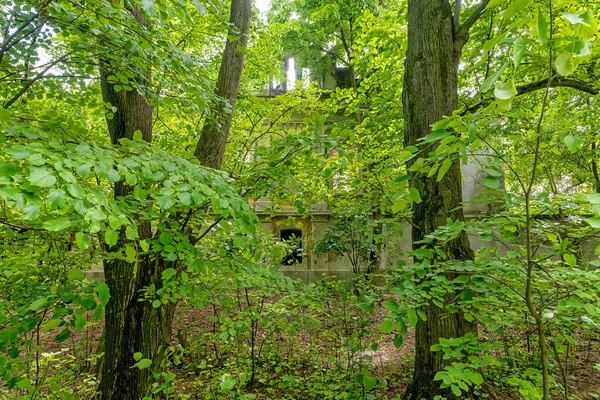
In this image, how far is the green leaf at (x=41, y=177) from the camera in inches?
40.6

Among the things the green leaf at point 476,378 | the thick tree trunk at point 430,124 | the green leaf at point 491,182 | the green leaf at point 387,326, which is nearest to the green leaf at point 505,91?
the green leaf at point 491,182

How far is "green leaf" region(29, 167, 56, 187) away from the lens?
1.03 meters

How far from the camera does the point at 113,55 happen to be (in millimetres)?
2127

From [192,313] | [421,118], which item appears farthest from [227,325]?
[192,313]

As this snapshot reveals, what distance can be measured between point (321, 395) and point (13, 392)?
4.04 meters

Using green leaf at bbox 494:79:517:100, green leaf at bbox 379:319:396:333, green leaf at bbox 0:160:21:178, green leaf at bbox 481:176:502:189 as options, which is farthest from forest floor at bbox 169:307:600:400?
green leaf at bbox 0:160:21:178

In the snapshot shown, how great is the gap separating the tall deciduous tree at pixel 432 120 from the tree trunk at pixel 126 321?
2.46 metres

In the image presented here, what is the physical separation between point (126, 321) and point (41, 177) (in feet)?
8.10

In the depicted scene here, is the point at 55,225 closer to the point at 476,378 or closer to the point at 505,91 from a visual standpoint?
the point at 505,91

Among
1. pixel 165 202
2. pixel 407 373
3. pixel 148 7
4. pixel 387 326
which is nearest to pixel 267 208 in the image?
pixel 165 202

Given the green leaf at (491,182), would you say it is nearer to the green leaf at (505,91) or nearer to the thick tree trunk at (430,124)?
the green leaf at (505,91)

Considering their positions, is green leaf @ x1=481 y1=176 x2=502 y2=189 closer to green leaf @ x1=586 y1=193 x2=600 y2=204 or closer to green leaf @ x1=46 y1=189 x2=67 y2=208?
green leaf @ x1=586 y1=193 x2=600 y2=204

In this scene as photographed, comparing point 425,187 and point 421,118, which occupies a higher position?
point 421,118

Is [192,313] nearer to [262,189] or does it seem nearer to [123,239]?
[123,239]
